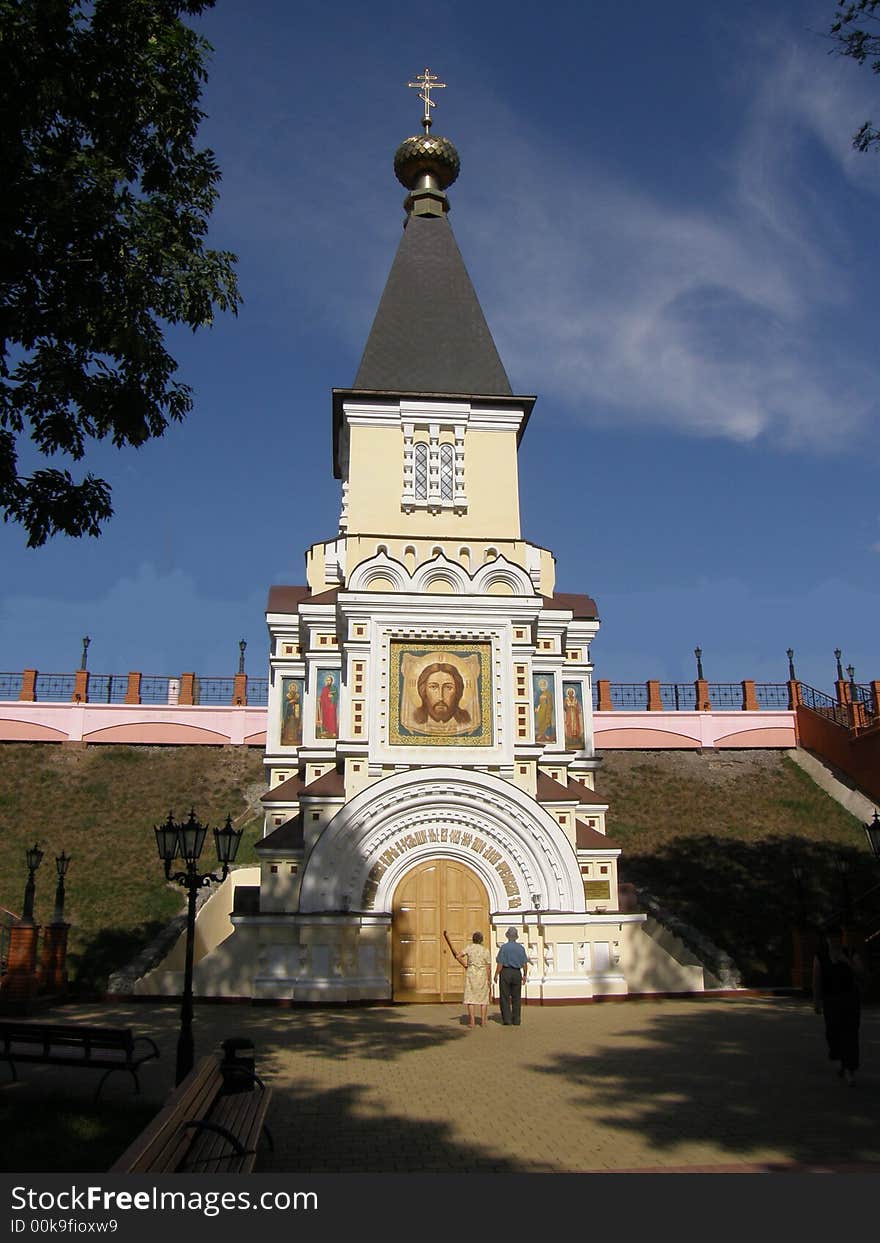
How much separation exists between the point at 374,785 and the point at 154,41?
1180 centimetres

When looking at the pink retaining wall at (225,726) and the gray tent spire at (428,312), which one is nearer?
the gray tent spire at (428,312)

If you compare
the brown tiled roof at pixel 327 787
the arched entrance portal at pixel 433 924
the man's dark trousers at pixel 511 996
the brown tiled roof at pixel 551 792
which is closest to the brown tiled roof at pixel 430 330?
the brown tiled roof at pixel 551 792

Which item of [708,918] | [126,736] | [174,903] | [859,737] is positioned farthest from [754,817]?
[126,736]

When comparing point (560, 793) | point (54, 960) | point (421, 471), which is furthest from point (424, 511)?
point (54, 960)

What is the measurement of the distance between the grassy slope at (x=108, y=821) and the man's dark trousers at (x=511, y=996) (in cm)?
909

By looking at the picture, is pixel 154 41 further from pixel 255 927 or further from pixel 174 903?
pixel 174 903

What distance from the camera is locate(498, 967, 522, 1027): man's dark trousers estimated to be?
13930mm

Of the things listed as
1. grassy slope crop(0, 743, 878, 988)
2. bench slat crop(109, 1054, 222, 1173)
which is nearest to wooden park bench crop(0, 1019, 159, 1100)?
bench slat crop(109, 1054, 222, 1173)

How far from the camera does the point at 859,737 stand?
3164cm

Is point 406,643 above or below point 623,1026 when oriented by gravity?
above

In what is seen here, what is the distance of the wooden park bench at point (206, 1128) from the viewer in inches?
183

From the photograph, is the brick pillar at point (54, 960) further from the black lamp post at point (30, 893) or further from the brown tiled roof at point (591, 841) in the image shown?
the brown tiled roof at point (591, 841)

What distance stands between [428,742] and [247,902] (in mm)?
4392

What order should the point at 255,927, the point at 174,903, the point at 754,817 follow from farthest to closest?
the point at 754,817 → the point at 174,903 → the point at 255,927
